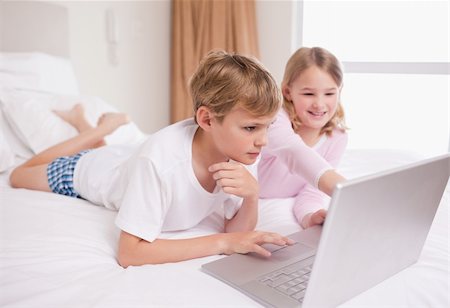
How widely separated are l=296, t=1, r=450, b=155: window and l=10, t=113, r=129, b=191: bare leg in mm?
1906

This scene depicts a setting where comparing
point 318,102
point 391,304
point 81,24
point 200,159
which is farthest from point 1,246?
point 81,24

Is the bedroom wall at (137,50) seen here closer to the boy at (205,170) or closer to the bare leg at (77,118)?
the bare leg at (77,118)

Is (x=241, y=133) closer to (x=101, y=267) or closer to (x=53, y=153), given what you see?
(x=101, y=267)

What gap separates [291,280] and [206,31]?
2.57 meters

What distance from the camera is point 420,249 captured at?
3.05 ft

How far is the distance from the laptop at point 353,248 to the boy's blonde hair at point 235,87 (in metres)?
0.33

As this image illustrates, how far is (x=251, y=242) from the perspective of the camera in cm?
95

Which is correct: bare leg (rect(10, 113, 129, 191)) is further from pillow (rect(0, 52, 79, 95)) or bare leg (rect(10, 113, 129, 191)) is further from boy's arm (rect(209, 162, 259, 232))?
boy's arm (rect(209, 162, 259, 232))

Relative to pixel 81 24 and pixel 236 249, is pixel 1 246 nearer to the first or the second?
pixel 236 249

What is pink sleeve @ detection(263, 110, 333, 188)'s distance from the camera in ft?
3.65

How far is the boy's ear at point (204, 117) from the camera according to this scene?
1.00 metres

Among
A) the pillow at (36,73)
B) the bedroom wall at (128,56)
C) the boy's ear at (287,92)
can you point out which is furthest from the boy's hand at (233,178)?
the bedroom wall at (128,56)

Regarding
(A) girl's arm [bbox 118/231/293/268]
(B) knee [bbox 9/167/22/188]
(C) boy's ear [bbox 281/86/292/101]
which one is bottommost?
(B) knee [bbox 9/167/22/188]

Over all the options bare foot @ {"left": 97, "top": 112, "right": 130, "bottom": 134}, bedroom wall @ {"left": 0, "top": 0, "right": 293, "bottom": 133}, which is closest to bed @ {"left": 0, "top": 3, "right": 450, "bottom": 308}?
bare foot @ {"left": 97, "top": 112, "right": 130, "bottom": 134}
